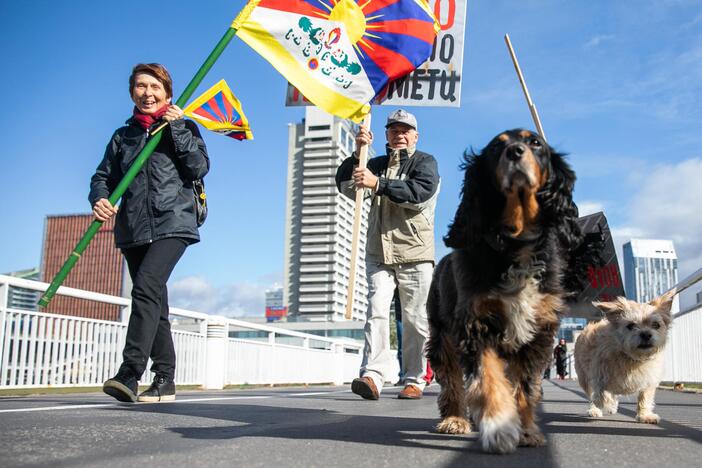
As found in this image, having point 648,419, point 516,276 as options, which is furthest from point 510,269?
point 648,419

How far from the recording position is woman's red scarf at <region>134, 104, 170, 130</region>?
5793mm

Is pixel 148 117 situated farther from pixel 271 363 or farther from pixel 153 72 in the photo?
pixel 271 363

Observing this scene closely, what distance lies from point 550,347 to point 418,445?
97cm

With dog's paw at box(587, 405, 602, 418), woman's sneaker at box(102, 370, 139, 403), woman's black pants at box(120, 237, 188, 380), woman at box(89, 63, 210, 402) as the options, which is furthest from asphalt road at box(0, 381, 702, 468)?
woman at box(89, 63, 210, 402)

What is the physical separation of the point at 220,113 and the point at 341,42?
5.61 ft

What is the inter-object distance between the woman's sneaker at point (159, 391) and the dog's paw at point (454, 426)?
312 cm

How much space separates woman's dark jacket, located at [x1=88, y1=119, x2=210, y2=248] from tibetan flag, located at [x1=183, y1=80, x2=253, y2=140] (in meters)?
0.64

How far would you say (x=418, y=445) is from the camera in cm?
324

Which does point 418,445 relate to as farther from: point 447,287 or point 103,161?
point 103,161

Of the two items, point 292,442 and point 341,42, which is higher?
point 341,42

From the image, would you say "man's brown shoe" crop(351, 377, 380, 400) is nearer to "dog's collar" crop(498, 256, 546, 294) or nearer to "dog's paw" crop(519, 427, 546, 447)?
"dog's paw" crop(519, 427, 546, 447)

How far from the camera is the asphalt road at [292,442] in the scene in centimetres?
268

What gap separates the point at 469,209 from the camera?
11.8 ft

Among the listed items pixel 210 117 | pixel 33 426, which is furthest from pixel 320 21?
pixel 33 426
